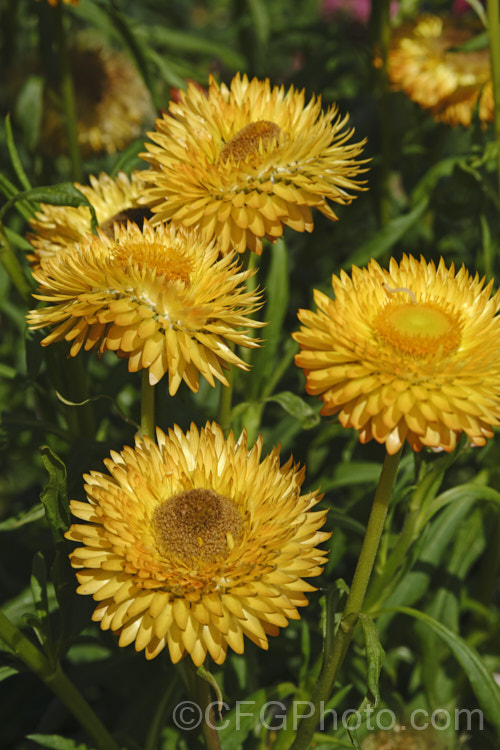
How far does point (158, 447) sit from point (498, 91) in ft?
4.96

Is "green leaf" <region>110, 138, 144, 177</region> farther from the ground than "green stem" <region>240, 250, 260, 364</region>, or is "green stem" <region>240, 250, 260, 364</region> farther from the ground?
"green leaf" <region>110, 138, 144, 177</region>

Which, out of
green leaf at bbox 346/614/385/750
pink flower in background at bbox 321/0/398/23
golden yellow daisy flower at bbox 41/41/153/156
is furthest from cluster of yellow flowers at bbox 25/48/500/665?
pink flower in background at bbox 321/0/398/23

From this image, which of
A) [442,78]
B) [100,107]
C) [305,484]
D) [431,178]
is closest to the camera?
[431,178]

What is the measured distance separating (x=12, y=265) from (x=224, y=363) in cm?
57

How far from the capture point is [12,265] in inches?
73.2

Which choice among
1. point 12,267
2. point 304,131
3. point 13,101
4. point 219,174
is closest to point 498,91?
point 304,131

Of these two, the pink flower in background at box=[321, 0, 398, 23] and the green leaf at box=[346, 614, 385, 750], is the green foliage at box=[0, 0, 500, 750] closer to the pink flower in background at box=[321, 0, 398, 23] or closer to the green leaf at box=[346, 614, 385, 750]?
the green leaf at box=[346, 614, 385, 750]

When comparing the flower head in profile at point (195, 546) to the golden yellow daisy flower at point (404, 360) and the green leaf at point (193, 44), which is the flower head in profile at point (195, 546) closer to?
the golden yellow daisy flower at point (404, 360)

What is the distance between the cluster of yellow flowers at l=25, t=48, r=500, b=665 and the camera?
134 centimetres

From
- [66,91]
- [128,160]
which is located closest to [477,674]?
[128,160]

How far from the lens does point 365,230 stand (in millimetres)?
3814

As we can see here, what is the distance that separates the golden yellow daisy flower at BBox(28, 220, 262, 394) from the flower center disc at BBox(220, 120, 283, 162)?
23 centimetres

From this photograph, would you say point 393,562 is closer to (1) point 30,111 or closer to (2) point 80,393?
(2) point 80,393

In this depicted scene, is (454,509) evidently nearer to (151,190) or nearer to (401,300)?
(401,300)
